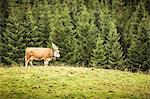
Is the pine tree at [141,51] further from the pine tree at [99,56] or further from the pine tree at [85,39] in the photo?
the pine tree at [85,39]

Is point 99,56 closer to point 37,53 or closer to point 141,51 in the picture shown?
point 141,51

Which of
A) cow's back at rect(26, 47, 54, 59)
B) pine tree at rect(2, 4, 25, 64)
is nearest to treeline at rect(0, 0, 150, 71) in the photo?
pine tree at rect(2, 4, 25, 64)

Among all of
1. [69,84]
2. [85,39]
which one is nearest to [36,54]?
[69,84]

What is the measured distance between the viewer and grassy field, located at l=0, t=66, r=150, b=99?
1473 centimetres

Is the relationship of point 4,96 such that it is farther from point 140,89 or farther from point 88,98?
point 140,89

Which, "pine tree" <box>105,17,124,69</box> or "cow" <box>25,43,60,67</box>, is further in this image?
"pine tree" <box>105,17,124,69</box>

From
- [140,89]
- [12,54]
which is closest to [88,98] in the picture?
[140,89]

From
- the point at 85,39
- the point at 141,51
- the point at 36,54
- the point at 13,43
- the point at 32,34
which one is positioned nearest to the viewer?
the point at 36,54

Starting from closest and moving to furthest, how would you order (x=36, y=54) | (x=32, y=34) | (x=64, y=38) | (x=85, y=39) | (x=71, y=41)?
(x=36, y=54), (x=64, y=38), (x=32, y=34), (x=71, y=41), (x=85, y=39)

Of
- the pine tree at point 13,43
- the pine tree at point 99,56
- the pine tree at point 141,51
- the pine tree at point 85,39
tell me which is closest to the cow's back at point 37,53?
the pine tree at point 13,43

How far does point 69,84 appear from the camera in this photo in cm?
1612

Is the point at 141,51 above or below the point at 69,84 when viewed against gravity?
below

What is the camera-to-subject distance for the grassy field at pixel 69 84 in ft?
48.3

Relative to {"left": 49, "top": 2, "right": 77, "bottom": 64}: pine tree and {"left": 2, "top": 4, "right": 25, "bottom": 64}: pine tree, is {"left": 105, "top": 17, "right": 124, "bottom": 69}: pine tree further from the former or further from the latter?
{"left": 2, "top": 4, "right": 25, "bottom": 64}: pine tree
